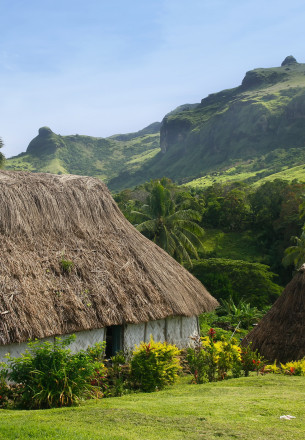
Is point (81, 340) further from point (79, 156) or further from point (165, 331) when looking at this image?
point (79, 156)

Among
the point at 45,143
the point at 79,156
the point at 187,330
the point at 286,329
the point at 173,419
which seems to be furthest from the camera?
the point at 79,156

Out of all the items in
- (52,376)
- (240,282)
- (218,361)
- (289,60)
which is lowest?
(240,282)

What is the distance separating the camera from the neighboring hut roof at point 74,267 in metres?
10.8

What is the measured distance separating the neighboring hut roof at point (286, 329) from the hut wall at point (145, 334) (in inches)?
77.4

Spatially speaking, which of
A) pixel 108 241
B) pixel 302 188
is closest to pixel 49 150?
pixel 302 188

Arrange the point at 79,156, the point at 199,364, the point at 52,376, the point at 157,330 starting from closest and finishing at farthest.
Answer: the point at 52,376 < the point at 199,364 < the point at 157,330 < the point at 79,156

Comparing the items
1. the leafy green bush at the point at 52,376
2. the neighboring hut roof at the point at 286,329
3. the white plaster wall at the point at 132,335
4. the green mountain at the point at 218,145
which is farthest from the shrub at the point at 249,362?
the green mountain at the point at 218,145

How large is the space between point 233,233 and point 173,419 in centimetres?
4287

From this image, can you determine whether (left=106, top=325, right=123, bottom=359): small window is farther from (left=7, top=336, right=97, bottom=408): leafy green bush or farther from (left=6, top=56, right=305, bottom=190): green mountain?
(left=6, top=56, right=305, bottom=190): green mountain

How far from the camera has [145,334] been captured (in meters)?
13.4

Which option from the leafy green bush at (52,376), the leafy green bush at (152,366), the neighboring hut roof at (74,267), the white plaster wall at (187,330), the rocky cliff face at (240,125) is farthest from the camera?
the rocky cliff face at (240,125)

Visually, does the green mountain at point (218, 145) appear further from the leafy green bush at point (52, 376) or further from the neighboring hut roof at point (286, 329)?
the leafy green bush at point (52, 376)

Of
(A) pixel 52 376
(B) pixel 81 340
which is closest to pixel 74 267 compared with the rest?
(B) pixel 81 340

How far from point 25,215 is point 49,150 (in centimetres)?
14278
